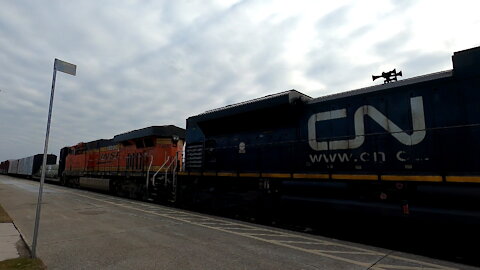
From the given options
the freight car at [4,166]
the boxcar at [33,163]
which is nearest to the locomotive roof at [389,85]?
the boxcar at [33,163]

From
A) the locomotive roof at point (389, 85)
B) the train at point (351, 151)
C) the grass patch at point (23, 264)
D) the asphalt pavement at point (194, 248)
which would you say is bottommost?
the asphalt pavement at point (194, 248)

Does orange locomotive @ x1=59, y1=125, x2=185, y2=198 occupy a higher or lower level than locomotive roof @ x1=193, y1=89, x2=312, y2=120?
lower

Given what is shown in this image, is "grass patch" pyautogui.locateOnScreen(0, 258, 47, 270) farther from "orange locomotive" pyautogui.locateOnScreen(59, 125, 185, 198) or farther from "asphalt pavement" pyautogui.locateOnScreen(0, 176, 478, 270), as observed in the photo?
"orange locomotive" pyautogui.locateOnScreen(59, 125, 185, 198)

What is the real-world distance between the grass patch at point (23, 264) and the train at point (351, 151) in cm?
595

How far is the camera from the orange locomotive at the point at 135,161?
1483cm

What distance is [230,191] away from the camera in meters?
10.3

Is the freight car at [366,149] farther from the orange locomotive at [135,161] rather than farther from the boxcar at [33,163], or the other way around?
the boxcar at [33,163]

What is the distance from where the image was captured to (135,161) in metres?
17.2

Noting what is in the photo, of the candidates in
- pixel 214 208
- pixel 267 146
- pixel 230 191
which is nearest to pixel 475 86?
pixel 267 146

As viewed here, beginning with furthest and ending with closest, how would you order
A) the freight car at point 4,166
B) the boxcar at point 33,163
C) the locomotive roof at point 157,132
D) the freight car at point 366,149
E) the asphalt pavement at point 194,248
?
the freight car at point 4,166 → the boxcar at point 33,163 → the locomotive roof at point 157,132 → the freight car at point 366,149 → the asphalt pavement at point 194,248

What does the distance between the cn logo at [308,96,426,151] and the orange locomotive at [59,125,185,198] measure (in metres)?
6.87

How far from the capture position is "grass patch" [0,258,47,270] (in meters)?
4.54

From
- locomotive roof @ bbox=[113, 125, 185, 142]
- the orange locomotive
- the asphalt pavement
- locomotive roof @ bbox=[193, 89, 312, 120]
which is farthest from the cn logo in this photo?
locomotive roof @ bbox=[113, 125, 185, 142]

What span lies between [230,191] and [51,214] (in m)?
6.41
